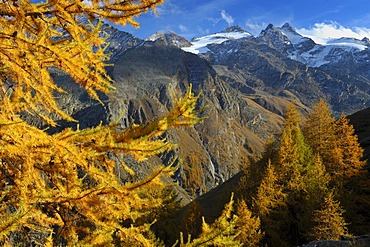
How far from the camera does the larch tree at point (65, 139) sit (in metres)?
3.91

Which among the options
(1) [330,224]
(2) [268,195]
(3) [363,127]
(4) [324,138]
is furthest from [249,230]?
(3) [363,127]

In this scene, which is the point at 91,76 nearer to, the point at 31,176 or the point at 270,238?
the point at 31,176

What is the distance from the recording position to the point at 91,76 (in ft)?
15.9

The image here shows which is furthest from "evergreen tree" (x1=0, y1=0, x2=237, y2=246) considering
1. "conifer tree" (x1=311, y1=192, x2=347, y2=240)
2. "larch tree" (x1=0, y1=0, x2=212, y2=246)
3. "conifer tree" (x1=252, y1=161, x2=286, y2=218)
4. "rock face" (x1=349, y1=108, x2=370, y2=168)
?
"rock face" (x1=349, y1=108, x2=370, y2=168)

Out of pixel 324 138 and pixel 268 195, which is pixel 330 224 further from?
pixel 324 138

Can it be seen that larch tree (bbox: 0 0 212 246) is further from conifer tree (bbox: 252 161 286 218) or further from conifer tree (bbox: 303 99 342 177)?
conifer tree (bbox: 303 99 342 177)

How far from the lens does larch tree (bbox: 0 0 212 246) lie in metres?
3.91

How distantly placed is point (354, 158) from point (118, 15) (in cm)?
3310

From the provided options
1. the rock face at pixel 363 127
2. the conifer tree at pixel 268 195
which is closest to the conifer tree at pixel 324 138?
the rock face at pixel 363 127

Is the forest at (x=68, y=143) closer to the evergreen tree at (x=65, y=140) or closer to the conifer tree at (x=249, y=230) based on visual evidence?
the evergreen tree at (x=65, y=140)

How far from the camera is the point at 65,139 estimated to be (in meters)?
4.20

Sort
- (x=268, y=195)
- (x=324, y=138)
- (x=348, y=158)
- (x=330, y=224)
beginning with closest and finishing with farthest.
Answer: (x=330, y=224)
(x=268, y=195)
(x=348, y=158)
(x=324, y=138)

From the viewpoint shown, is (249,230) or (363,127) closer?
(249,230)

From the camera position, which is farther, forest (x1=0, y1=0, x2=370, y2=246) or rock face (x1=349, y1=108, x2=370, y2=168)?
rock face (x1=349, y1=108, x2=370, y2=168)
